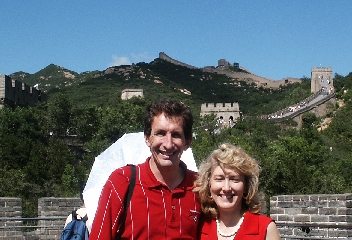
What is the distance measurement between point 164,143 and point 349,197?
10.9ft

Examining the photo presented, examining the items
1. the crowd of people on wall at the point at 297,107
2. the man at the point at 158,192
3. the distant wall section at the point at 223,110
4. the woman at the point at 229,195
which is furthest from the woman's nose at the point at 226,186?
the distant wall section at the point at 223,110

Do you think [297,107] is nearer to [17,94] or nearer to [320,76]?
[320,76]

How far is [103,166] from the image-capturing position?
3.58m

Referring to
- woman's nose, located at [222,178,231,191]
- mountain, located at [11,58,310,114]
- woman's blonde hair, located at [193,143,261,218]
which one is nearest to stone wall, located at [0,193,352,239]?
woman's blonde hair, located at [193,143,261,218]

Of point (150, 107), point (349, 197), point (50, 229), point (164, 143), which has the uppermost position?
point (150, 107)

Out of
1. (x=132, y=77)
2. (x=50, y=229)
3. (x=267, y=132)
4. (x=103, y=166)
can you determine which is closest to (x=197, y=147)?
(x=267, y=132)

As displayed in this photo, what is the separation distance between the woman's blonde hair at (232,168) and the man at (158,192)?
8cm

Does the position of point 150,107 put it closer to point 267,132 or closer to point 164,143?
point 164,143

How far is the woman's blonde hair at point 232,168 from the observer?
3.08 meters

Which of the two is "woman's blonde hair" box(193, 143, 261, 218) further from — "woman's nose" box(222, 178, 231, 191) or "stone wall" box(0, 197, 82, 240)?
"stone wall" box(0, 197, 82, 240)

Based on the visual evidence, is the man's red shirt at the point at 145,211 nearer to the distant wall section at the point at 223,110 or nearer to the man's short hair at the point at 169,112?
the man's short hair at the point at 169,112

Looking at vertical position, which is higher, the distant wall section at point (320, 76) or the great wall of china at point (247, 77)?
the great wall of china at point (247, 77)

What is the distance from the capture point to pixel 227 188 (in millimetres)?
3074

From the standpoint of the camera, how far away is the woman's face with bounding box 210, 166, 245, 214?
308 centimetres
